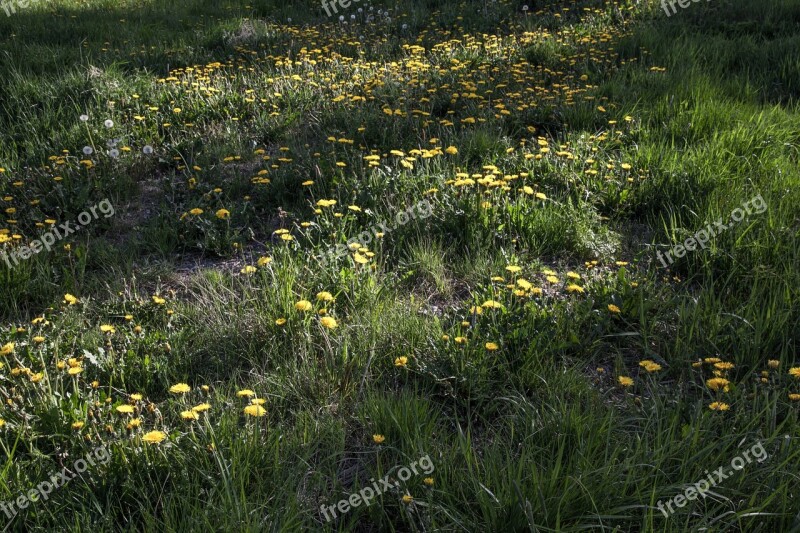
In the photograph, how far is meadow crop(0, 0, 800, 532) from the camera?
90.8 inches

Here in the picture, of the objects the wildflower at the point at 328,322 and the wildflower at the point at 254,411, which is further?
the wildflower at the point at 328,322

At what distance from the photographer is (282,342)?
3217mm

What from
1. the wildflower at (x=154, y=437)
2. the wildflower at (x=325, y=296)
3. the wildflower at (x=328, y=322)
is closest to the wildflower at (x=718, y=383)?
the wildflower at (x=328, y=322)

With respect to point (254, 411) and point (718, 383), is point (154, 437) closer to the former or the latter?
point (254, 411)

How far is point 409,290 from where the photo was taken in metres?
3.78

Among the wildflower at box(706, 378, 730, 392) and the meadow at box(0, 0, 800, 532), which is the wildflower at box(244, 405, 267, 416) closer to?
the meadow at box(0, 0, 800, 532)

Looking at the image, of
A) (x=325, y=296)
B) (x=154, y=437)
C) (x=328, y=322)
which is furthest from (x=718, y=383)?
(x=154, y=437)

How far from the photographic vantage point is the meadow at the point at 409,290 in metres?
2.31

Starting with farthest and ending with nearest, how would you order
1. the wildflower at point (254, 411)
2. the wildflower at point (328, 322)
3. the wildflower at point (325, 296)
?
the wildflower at point (325, 296) → the wildflower at point (328, 322) → the wildflower at point (254, 411)

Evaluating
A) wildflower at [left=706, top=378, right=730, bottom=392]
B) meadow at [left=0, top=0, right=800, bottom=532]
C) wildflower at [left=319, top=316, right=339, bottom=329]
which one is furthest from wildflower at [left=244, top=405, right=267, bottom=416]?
wildflower at [left=706, top=378, right=730, bottom=392]

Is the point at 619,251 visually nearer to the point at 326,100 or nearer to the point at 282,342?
the point at 282,342

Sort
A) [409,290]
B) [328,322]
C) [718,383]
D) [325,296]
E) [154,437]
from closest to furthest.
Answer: [154,437] → [718,383] → [328,322] → [325,296] → [409,290]

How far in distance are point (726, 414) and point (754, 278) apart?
3.45ft

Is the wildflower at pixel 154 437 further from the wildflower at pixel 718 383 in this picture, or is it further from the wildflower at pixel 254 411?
the wildflower at pixel 718 383
